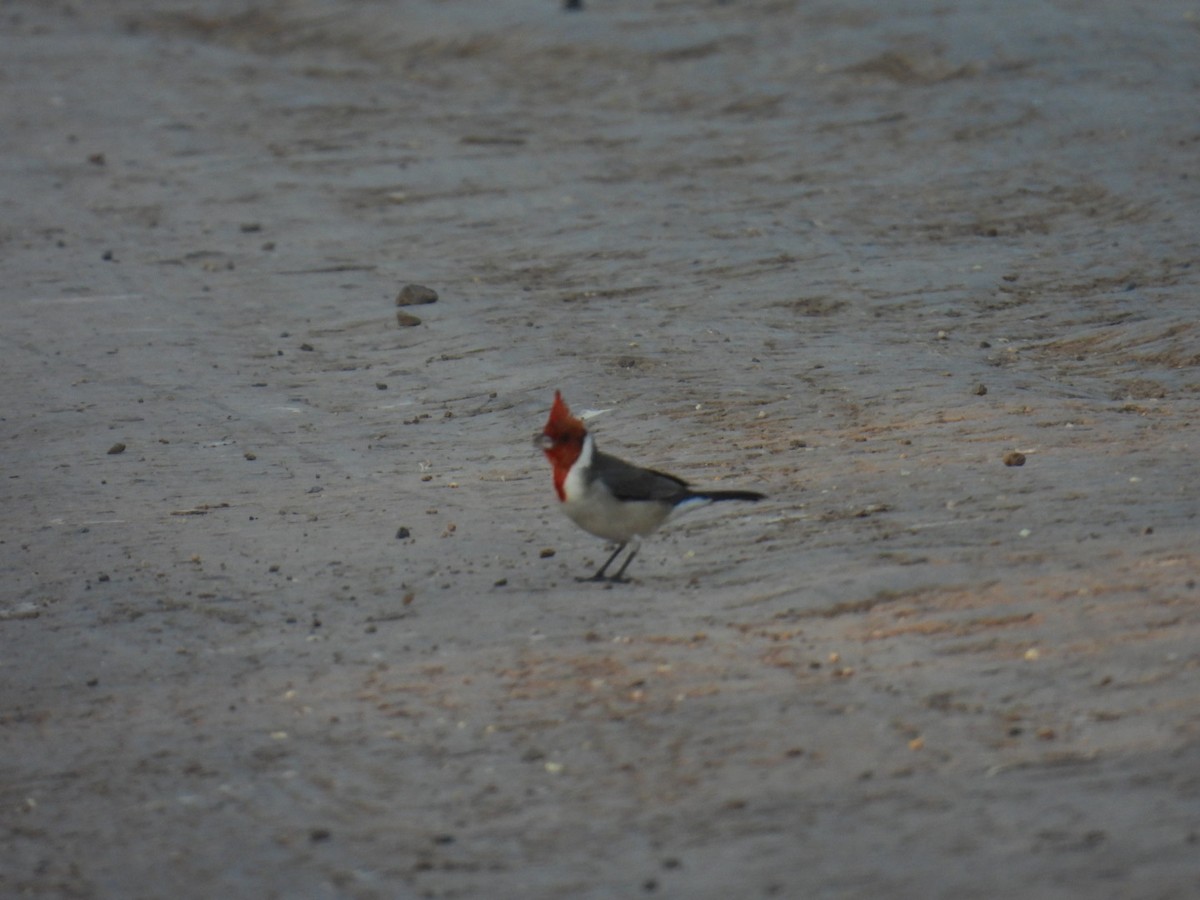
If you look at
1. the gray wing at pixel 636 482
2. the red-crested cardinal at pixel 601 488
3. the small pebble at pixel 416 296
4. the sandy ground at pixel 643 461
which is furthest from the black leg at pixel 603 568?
the small pebble at pixel 416 296

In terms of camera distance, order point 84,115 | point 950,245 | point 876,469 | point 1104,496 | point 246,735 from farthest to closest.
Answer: point 84,115
point 950,245
point 876,469
point 1104,496
point 246,735

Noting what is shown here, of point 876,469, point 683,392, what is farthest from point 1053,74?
point 876,469

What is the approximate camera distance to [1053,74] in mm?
14648

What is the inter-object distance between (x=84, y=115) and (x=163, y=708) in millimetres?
13167

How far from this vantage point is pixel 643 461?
24.8 feet

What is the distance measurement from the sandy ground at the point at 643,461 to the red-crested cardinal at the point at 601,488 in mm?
258

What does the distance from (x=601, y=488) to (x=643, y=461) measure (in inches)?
61.3

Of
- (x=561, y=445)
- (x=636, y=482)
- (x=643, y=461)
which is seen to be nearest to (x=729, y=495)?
(x=636, y=482)

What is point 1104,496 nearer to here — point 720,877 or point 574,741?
point 574,741

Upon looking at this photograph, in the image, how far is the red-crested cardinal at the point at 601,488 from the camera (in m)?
6.02

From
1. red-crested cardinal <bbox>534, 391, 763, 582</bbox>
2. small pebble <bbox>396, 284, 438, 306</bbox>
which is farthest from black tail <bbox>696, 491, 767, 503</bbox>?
small pebble <bbox>396, 284, 438, 306</bbox>

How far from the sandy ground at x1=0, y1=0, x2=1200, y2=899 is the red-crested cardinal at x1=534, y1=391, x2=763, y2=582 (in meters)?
0.26

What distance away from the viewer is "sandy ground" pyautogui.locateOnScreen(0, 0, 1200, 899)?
14.8ft

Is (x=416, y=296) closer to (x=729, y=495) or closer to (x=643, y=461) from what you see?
(x=643, y=461)
